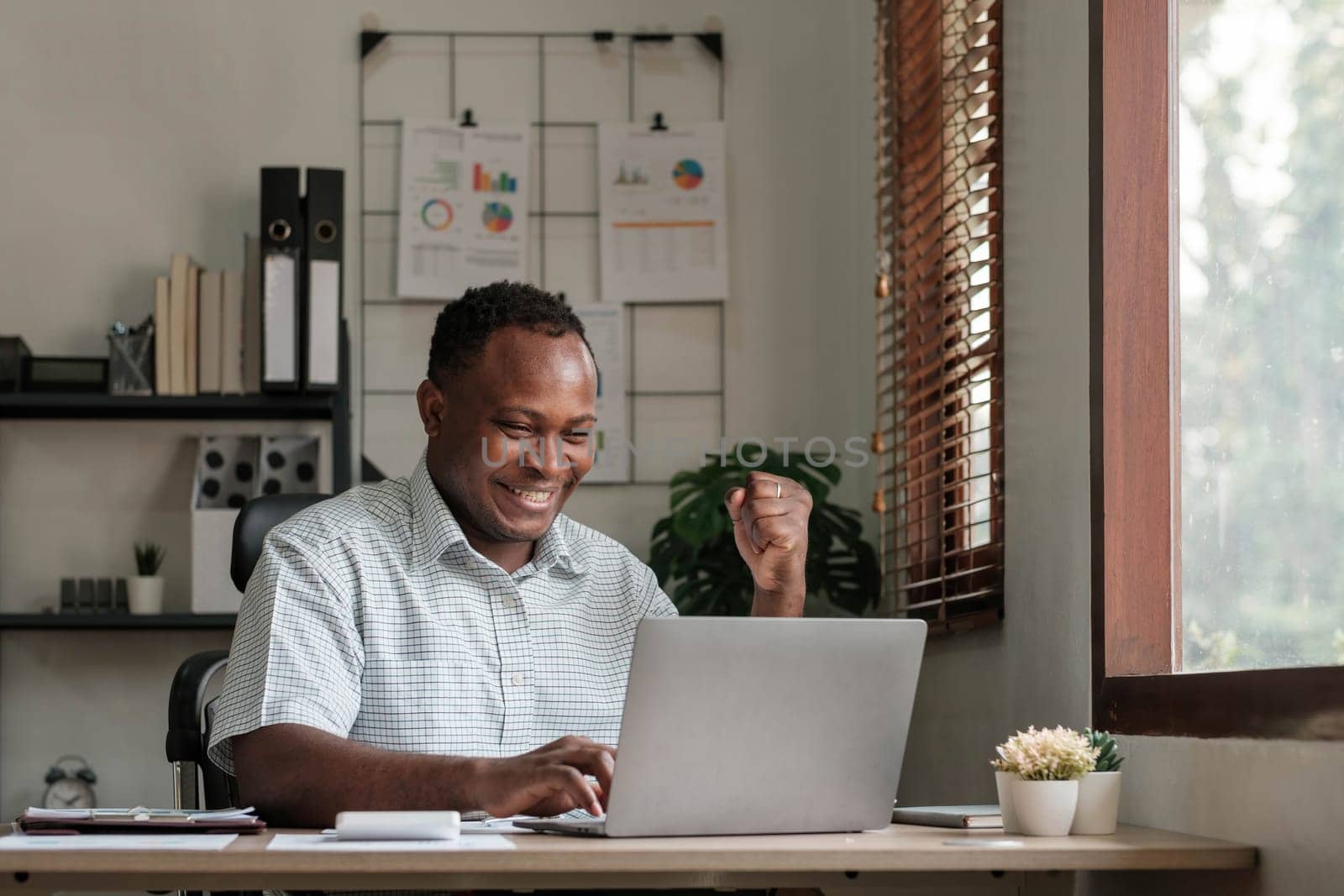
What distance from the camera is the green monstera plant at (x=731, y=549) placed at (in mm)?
3141

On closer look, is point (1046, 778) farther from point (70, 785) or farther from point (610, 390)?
point (70, 785)

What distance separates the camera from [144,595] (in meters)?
3.28

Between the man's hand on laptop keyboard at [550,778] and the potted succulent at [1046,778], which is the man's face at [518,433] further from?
the potted succulent at [1046,778]

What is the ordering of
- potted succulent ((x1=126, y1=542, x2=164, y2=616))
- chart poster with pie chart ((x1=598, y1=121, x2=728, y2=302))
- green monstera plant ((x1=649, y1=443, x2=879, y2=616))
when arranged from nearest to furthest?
→ green monstera plant ((x1=649, y1=443, x2=879, y2=616))
potted succulent ((x1=126, y1=542, x2=164, y2=616))
chart poster with pie chart ((x1=598, y1=121, x2=728, y2=302))

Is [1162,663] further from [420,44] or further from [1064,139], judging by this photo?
[420,44]

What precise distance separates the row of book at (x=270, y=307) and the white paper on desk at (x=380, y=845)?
1929mm

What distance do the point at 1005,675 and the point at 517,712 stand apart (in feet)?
2.65

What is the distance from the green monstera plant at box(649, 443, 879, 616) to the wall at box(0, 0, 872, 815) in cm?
23

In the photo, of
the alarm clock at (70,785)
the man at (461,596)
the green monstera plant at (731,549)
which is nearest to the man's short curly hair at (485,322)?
the man at (461,596)

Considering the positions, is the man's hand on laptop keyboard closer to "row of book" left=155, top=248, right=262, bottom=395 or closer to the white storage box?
the white storage box

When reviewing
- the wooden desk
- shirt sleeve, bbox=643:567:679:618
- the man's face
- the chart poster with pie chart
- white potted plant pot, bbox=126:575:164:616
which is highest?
the chart poster with pie chart

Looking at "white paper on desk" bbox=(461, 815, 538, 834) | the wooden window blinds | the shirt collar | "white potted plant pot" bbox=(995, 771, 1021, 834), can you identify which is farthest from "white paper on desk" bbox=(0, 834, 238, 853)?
the wooden window blinds

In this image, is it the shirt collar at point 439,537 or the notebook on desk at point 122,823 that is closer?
the notebook on desk at point 122,823

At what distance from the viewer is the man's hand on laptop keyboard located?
1.39 metres
